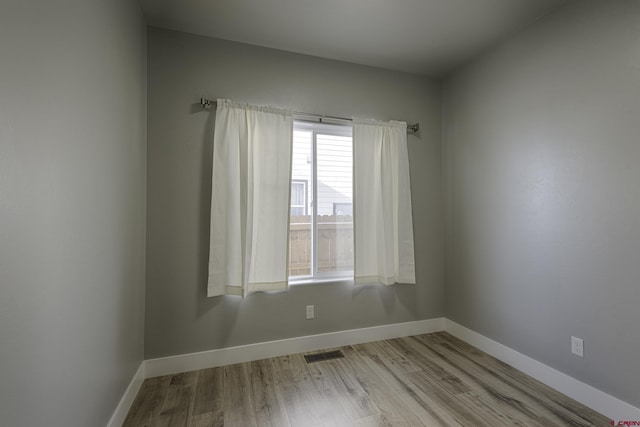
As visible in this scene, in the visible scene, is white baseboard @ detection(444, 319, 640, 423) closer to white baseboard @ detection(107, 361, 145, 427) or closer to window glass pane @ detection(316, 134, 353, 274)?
window glass pane @ detection(316, 134, 353, 274)

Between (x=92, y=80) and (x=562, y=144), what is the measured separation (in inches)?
112

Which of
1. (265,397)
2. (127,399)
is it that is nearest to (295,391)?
(265,397)

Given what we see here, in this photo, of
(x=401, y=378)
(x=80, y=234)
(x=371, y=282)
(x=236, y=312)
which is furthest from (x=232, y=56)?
(x=401, y=378)

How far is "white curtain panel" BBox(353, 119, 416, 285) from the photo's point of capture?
2652mm

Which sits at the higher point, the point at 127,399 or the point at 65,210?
the point at 65,210

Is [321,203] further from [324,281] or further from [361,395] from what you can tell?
[361,395]

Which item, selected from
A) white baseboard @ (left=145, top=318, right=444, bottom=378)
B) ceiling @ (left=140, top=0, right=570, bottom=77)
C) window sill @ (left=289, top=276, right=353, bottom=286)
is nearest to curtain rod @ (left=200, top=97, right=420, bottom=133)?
ceiling @ (left=140, top=0, right=570, bottom=77)

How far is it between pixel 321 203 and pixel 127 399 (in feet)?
6.53

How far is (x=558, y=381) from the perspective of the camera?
1.95 meters

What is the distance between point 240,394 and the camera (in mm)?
1930

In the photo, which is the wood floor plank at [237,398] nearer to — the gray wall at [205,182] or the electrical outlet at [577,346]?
the gray wall at [205,182]

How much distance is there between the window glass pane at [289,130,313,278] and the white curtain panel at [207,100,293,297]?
→ 15cm

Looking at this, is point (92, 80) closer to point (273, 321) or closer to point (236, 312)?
point (236, 312)

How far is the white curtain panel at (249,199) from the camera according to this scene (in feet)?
7.39
